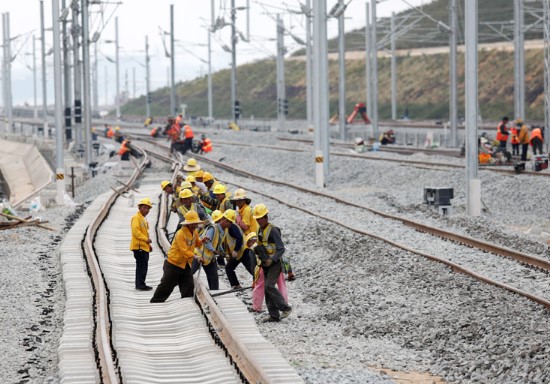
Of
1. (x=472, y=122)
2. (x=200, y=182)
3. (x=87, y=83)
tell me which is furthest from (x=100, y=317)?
(x=87, y=83)

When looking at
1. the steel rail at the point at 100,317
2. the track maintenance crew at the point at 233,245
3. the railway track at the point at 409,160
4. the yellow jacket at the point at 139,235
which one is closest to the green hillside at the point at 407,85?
the railway track at the point at 409,160

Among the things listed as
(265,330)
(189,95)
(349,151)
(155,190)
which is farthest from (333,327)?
(189,95)

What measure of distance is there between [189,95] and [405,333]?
148m

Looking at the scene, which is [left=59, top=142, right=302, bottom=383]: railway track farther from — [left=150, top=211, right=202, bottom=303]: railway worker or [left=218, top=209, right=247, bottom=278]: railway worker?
[left=218, top=209, right=247, bottom=278]: railway worker

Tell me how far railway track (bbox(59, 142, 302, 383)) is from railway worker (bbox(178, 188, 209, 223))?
1.25 meters

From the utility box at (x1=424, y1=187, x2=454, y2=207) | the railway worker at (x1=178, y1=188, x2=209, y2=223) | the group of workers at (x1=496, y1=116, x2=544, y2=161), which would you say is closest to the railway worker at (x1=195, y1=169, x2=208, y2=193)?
the railway worker at (x1=178, y1=188, x2=209, y2=223)

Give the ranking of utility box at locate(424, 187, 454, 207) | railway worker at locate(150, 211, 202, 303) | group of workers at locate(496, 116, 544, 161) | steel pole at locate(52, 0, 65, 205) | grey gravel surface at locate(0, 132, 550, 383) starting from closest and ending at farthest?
grey gravel surface at locate(0, 132, 550, 383) < railway worker at locate(150, 211, 202, 303) < utility box at locate(424, 187, 454, 207) < steel pole at locate(52, 0, 65, 205) < group of workers at locate(496, 116, 544, 161)

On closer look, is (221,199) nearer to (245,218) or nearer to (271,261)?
(245,218)

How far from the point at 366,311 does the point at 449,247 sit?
5059mm

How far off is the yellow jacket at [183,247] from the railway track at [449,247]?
4.06 m

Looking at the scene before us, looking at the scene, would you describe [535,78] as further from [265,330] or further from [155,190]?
[265,330]

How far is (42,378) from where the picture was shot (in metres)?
12.0

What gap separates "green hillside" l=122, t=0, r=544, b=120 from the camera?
96.7 m

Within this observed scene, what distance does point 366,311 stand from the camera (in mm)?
15828
